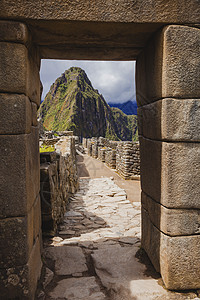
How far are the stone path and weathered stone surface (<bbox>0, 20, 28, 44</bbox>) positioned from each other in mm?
2571

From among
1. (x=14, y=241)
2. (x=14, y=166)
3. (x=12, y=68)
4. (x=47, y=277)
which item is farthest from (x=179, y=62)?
(x=47, y=277)

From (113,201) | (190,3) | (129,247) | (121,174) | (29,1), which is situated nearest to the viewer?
(29,1)

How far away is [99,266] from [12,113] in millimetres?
2210

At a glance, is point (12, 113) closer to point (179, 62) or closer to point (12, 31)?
point (12, 31)

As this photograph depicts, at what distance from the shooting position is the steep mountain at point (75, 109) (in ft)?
371

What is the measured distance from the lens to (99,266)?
284cm

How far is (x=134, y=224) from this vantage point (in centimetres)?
504

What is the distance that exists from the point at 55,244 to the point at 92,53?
9.77ft

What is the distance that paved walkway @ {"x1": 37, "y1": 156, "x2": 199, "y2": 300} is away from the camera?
2299 mm

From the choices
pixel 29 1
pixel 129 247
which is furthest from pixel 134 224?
pixel 29 1

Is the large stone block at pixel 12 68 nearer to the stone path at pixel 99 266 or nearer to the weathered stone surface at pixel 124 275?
the stone path at pixel 99 266

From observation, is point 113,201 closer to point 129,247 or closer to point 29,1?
point 129,247

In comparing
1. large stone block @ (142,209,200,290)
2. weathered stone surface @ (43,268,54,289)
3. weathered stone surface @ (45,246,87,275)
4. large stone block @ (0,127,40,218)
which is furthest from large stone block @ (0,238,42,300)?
large stone block @ (142,209,200,290)

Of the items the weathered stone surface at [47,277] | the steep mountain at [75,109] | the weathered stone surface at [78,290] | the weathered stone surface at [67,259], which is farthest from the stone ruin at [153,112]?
the steep mountain at [75,109]
